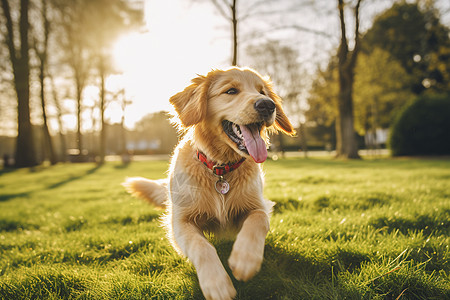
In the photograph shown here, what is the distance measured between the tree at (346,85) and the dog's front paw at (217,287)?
15.4m

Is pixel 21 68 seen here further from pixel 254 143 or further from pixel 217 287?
pixel 217 287

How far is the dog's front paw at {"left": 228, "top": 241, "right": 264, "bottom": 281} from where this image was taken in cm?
175

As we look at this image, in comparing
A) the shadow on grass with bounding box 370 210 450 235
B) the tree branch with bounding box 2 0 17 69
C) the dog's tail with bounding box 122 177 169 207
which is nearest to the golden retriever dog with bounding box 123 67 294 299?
the dog's tail with bounding box 122 177 169 207

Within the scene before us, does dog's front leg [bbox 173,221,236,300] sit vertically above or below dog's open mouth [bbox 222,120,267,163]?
below

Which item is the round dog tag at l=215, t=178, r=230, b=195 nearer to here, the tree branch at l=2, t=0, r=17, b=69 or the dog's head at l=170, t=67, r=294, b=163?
the dog's head at l=170, t=67, r=294, b=163

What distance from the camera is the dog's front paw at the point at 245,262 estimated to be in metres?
1.75

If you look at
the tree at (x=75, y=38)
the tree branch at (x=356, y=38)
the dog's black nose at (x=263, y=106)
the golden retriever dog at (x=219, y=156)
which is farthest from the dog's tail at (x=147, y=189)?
the tree at (x=75, y=38)

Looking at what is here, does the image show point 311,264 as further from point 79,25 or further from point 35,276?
point 79,25

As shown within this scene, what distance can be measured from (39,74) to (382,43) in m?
30.3

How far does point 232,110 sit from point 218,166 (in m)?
0.49

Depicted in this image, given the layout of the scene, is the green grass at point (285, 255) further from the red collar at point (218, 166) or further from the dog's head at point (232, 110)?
the dog's head at point (232, 110)

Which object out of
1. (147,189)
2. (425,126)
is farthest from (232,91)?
(425,126)

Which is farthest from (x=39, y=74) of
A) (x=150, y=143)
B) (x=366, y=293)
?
(x=150, y=143)

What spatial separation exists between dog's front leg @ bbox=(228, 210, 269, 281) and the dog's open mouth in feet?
1.88
